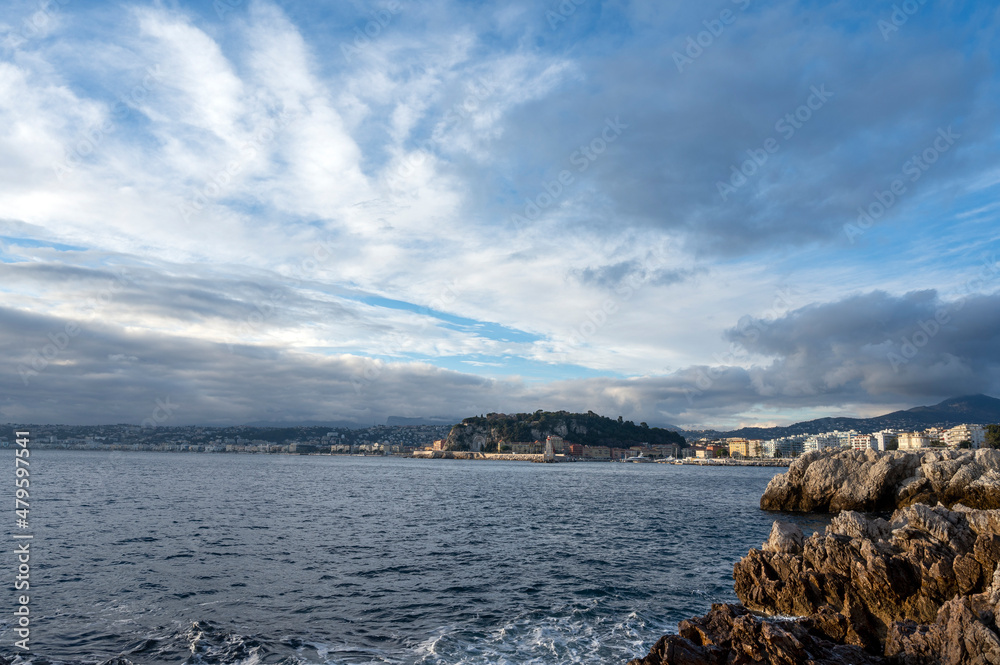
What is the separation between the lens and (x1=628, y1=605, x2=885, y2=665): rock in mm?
12242

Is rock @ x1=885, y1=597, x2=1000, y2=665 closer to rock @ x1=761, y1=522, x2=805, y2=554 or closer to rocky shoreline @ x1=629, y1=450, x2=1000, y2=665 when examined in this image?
rocky shoreline @ x1=629, y1=450, x2=1000, y2=665

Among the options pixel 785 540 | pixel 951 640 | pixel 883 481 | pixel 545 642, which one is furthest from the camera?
pixel 883 481

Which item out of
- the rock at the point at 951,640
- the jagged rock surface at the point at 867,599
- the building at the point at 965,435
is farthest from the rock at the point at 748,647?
the building at the point at 965,435

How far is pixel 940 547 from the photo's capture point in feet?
59.5

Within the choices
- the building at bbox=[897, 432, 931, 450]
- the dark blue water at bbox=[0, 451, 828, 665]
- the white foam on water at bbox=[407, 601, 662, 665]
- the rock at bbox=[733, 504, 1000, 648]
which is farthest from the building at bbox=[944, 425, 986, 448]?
the white foam on water at bbox=[407, 601, 662, 665]

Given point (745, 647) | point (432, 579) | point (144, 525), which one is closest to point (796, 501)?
point (432, 579)

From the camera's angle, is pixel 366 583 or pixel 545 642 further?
pixel 366 583

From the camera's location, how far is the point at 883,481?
151 ft

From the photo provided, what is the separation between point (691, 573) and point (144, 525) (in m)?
35.3

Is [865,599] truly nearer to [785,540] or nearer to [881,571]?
[881,571]

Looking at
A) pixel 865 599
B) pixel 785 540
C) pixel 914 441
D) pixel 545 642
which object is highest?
pixel 785 540

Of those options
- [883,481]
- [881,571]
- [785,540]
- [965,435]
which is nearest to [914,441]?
[965,435]

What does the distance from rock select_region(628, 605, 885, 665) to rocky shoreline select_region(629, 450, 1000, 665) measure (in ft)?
0.09

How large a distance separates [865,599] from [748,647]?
7.48 meters
